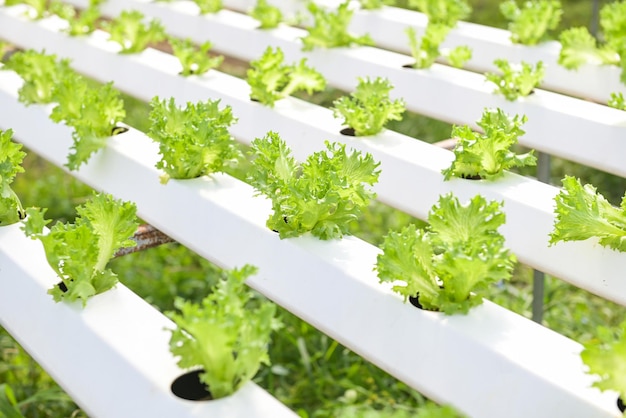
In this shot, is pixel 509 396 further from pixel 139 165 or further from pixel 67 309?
pixel 139 165

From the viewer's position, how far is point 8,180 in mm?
2814

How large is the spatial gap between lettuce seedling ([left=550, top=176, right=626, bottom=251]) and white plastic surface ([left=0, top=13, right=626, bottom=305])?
1.8 inches

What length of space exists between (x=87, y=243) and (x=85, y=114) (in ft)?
3.52

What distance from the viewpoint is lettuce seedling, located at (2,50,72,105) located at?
3752mm

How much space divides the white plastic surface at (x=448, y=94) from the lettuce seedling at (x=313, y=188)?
863 millimetres

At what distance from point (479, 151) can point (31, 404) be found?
2.51m

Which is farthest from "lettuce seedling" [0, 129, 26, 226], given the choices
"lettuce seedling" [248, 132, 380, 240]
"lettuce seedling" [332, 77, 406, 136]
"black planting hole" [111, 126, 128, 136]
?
"lettuce seedling" [332, 77, 406, 136]

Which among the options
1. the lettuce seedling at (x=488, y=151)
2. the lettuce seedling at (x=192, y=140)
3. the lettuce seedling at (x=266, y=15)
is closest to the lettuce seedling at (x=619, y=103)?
the lettuce seedling at (x=488, y=151)

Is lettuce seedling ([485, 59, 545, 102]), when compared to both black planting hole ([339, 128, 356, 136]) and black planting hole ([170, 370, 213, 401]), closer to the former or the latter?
black planting hole ([339, 128, 356, 136])

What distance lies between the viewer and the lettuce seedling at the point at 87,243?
2.29m

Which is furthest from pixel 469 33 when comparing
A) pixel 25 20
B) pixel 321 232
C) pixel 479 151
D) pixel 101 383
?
pixel 101 383

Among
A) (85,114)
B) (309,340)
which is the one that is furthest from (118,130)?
(309,340)

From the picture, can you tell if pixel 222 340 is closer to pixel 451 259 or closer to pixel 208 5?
pixel 451 259

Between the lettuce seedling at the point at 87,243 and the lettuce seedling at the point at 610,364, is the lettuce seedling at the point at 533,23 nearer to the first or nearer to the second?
the lettuce seedling at the point at 87,243
